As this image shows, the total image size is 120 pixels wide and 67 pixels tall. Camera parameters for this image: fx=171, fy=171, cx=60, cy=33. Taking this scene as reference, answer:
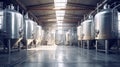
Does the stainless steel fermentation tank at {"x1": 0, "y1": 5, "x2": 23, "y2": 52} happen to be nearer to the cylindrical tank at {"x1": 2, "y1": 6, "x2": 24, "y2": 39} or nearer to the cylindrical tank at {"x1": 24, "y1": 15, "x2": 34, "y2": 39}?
the cylindrical tank at {"x1": 2, "y1": 6, "x2": 24, "y2": 39}

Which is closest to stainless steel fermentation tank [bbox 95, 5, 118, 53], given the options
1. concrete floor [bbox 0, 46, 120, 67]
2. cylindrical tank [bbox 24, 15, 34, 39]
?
concrete floor [bbox 0, 46, 120, 67]

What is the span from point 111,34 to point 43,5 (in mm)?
7593

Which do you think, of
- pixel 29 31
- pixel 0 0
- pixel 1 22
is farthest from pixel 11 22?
pixel 29 31

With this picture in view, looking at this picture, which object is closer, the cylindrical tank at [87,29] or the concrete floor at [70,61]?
the concrete floor at [70,61]

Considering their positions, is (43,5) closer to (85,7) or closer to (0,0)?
(85,7)

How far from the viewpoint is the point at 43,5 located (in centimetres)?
1399

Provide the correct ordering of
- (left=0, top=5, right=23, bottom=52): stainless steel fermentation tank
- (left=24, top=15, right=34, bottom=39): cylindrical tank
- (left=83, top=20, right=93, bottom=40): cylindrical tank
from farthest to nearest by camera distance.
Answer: (left=83, top=20, right=93, bottom=40): cylindrical tank, (left=24, top=15, right=34, bottom=39): cylindrical tank, (left=0, top=5, right=23, bottom=52): stainless steel fermentation tank

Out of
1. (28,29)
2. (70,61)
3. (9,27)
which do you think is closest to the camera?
(70,61)

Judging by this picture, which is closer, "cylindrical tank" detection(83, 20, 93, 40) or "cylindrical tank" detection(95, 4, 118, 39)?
"cylindrical tank" detection(95, 4, 118, 39)

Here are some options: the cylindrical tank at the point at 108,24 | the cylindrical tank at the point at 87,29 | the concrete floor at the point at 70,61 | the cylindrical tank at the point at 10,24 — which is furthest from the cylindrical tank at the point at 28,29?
the cylindrical tank at the point at 108,24

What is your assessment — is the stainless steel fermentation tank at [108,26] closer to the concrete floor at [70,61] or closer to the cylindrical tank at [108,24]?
the cylindrical tank at [108,24]

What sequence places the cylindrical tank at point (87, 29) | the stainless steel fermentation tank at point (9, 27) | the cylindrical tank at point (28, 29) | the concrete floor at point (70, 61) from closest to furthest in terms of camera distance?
1. the concrete floor at point (70, 61)
2. the stainless steel fermentation tank at point (9, 27)
3. the cylindrical tank at point (28, 29)
4. the cylindrical tank at point (87, 29)

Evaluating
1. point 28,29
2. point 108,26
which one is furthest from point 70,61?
point 28,29

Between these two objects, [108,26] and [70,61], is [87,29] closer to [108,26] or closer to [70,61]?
[108,26]
